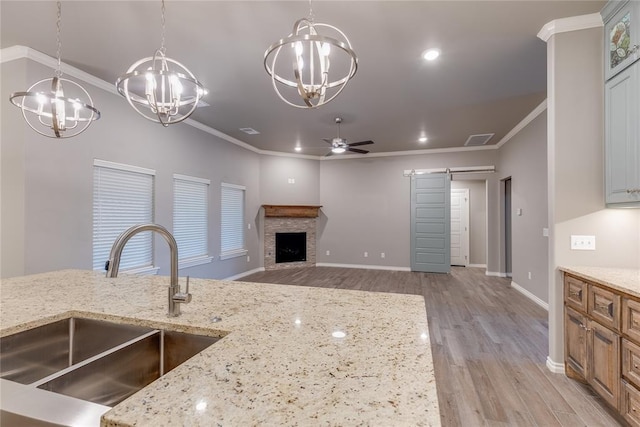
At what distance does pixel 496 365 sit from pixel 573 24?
3.01m

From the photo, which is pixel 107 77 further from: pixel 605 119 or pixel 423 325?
pixel 605 119

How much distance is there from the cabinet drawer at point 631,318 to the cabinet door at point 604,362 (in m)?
0.11

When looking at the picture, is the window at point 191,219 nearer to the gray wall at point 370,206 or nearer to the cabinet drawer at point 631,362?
the gray wall at point 370,206

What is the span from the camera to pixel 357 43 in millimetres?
2695

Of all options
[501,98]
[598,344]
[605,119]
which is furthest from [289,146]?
[598,344]

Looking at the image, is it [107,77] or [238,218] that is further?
[238,218]

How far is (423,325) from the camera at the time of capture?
109 cm

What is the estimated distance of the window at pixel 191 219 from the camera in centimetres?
455

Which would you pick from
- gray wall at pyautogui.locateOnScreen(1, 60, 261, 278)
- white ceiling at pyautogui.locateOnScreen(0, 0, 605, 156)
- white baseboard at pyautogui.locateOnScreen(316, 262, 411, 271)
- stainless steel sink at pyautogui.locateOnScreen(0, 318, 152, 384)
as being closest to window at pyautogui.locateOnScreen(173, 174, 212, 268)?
gray wall at pyautogui.locateOnScreen(1, 60, 261, 278)

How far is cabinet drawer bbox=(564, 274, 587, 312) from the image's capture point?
2.15 meters

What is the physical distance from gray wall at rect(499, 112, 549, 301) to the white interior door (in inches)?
78.4

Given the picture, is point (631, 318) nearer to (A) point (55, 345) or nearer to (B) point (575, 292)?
(B) point (575, 292)

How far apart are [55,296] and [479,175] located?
7.07 metres

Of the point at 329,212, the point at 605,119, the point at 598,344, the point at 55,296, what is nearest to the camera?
the point at 55,296
